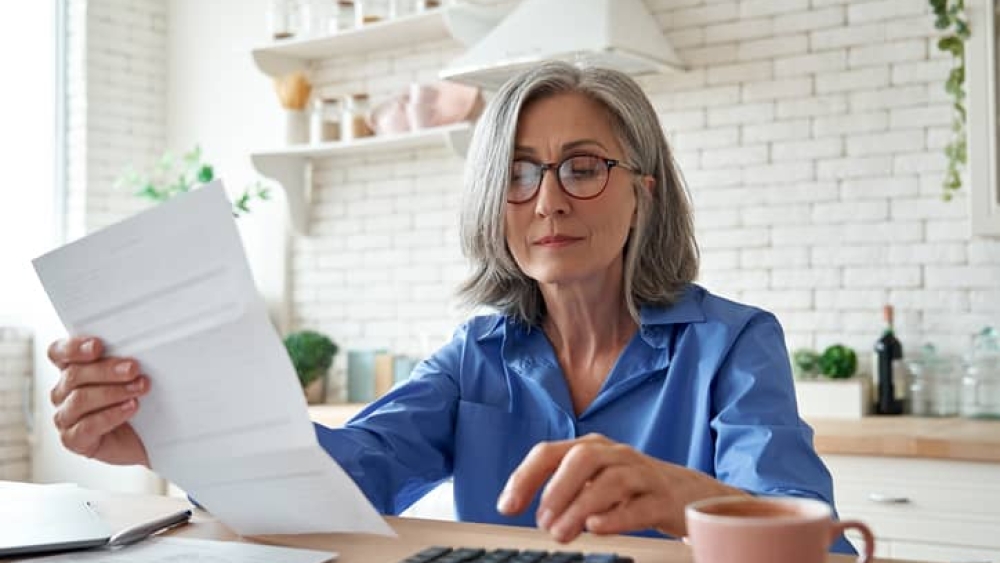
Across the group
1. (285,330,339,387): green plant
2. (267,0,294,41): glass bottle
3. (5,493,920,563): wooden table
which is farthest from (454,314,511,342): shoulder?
(267,0,294,41): glass bottle

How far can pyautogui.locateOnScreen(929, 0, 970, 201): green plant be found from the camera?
10.5 feet

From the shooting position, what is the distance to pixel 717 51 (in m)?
3.88

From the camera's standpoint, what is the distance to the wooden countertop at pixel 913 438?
287 centimetres

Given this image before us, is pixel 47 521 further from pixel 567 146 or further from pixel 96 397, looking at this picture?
pixel 567 146

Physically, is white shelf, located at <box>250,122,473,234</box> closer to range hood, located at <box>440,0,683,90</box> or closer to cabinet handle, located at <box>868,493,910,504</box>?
range hood, located at <box>440,0,683,90</box>

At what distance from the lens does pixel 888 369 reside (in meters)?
3.47

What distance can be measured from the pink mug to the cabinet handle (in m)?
2.21

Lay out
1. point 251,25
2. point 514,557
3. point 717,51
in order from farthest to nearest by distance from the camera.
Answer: point 251,25, point 717,51, point 514,557

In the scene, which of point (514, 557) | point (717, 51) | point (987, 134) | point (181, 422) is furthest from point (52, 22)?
point (514, 557)

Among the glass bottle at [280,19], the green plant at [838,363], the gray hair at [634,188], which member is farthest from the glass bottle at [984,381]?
the glass bottle at [280,19]

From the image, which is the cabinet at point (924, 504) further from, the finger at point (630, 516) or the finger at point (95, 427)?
the finger at point (95, 427)

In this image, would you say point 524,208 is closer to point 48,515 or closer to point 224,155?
point 48,515

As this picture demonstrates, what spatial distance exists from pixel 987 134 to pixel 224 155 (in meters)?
3.21

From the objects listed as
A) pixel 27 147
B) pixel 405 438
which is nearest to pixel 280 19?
pixel 27 147
